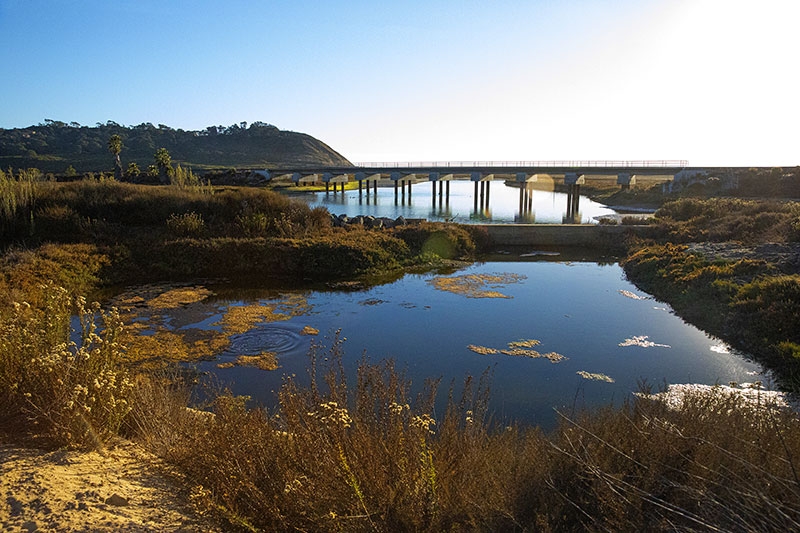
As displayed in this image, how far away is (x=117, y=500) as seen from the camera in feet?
12.1

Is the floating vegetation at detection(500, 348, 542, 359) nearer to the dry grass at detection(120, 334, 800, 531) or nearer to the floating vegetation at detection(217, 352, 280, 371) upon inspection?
the floating vegetation at detection(217, 352, 280, 371)

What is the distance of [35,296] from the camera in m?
12.6

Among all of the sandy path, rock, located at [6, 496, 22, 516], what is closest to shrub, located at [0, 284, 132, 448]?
the sandy path

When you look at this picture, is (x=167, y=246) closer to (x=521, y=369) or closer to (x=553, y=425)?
(x=521, y=369)

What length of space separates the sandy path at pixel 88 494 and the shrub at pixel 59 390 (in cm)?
27

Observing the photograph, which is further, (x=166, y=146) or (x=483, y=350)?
(x=166, y=146)

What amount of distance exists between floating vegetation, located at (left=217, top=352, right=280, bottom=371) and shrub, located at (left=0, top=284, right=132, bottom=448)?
4736mm

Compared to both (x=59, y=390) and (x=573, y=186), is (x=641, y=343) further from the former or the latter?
(x=573, y=186)

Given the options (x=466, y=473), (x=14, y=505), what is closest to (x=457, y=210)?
(x=466, y=473)

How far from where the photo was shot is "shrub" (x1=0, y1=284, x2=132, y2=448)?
4.46 meters

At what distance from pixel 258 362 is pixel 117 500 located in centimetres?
A: 658

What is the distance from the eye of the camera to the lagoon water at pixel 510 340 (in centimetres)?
923

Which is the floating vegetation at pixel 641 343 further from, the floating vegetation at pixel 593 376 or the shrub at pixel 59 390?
the shrub at pixel 59 390

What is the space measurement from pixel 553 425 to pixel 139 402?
5.60m
